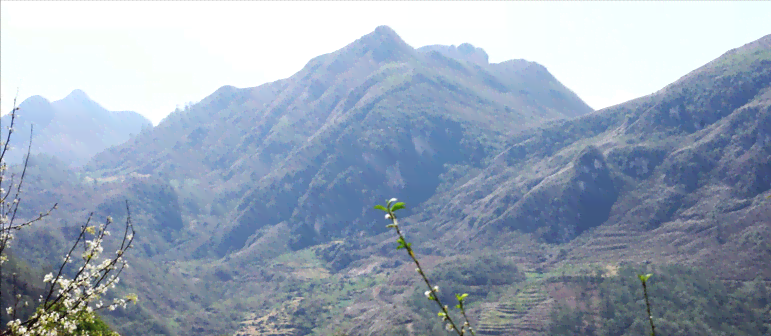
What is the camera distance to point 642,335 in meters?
103

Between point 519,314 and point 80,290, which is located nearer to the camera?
point 80,290

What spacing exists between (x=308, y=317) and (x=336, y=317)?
12280mm

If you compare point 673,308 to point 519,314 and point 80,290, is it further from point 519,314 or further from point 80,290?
point 80,290

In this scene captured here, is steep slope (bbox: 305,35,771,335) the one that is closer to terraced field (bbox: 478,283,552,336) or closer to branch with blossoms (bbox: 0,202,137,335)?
terraced field (bbox: 478,283,552,336)

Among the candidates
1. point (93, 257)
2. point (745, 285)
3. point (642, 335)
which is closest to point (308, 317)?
point (642, 335)

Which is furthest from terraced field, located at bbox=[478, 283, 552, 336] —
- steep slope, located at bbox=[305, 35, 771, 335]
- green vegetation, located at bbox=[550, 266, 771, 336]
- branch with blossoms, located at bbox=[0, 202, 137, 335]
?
branch with blossoms, located at bbox=[0, 202, 137, 335]

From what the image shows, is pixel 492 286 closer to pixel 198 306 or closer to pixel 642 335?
pixel 642 335

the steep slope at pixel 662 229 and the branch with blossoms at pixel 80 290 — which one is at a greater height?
the branch with blossoms at pixel 80 290

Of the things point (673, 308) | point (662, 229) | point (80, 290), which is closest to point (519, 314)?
point (673, 308)

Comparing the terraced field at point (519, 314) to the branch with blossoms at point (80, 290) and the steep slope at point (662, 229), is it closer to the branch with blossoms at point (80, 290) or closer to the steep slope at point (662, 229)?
the steep slope at point (662, 229)

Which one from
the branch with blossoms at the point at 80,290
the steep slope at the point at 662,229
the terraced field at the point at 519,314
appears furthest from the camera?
the steep slope at the point at 662,229

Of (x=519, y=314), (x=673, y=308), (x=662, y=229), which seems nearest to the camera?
(x=673, y=308)

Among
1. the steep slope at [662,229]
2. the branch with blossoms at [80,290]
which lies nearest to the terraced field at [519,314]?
the steep slope at [662,229]

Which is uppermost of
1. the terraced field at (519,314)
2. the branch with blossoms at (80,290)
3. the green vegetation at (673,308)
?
the branch with blossoms at (80,290)
